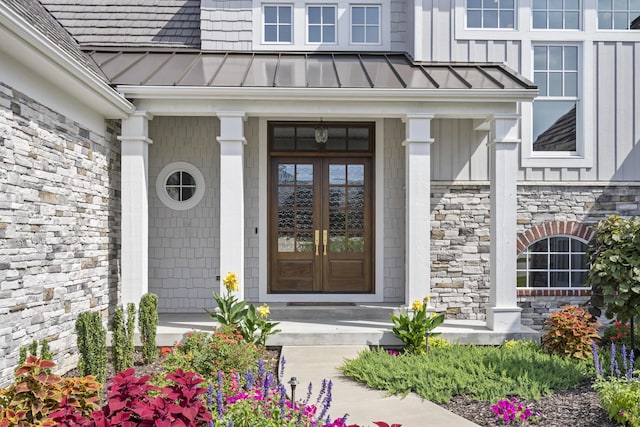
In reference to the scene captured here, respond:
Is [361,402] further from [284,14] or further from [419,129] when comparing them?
[284,14]

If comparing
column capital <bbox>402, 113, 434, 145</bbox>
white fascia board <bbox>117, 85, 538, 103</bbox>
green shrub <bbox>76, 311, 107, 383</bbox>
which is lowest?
green shrub <bbox>76, 311, 107, 383</bbox>

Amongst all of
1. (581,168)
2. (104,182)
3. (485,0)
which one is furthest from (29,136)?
(581,168)

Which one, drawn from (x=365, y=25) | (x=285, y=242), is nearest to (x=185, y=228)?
(x=285, y=242)

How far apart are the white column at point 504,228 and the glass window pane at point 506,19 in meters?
2.16

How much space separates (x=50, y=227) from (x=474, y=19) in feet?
22.4

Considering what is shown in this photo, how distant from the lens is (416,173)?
680 centimetres

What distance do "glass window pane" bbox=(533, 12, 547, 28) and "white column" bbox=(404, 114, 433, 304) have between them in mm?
2915

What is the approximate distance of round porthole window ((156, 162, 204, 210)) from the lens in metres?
8.19

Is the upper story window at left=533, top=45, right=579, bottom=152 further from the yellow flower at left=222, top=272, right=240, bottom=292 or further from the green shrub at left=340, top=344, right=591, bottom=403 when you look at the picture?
the yellow flower at left=222, top=272, right=240, bottom=292

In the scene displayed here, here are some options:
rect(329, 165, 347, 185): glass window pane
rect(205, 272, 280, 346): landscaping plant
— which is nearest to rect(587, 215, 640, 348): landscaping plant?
rect(205, 272, 280, 346): landscaping plant

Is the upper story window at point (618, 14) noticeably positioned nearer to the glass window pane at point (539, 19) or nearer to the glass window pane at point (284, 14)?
the glass window pane at point (539, 19)

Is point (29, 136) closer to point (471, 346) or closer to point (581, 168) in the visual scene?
point (471, 346)

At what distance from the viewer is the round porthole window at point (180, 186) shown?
26.9ft

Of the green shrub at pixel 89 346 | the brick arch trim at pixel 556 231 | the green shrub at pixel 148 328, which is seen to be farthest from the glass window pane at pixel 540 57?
the green shrub at pixel 89 346
